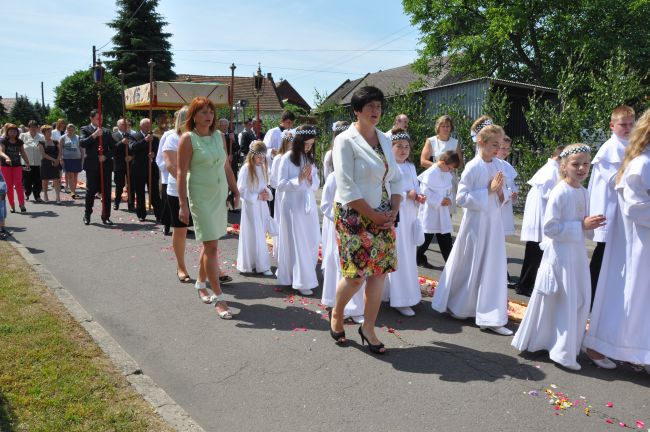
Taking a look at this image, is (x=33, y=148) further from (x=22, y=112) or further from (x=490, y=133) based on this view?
(x=22, y=112)

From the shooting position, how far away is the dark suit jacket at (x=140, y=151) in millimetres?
12062

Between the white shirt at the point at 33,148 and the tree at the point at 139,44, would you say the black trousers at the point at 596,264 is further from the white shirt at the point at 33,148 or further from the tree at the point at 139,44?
the tree at the point at 139,44

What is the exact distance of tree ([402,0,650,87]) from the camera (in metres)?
24.6

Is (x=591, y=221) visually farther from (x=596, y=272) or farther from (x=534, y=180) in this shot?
(x=534, y=180)

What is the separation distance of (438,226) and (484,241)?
94.4 inches

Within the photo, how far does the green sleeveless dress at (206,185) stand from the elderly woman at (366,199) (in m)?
1.68

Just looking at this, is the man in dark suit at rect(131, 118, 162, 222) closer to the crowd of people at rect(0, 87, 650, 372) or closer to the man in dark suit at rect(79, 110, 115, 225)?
the man in dark suit at rect(79, 110, 115, 225)

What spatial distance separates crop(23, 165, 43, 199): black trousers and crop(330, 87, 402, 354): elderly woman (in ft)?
42.4

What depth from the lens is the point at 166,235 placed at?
1016cm

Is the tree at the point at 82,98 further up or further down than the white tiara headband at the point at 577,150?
further up

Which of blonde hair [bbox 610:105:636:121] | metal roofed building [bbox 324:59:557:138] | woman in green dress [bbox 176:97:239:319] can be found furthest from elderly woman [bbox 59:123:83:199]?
blonde hair [bbox 610:105:636:121]

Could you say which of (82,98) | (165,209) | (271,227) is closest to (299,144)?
(271,227)

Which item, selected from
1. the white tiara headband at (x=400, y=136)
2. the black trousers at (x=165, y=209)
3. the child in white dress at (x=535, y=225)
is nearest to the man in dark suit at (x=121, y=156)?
the black trousers at (x=165, y=209)

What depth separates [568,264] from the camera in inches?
175
